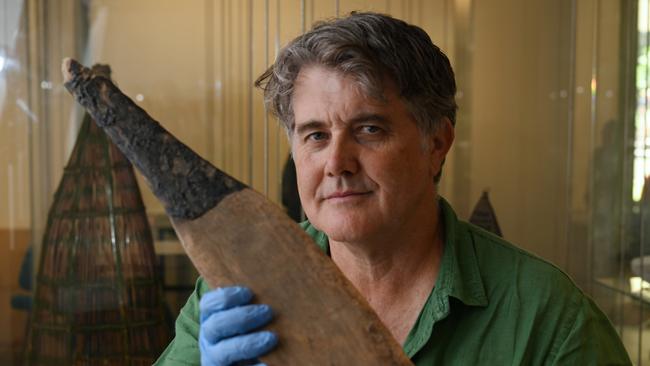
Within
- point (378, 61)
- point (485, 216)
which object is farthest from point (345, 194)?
point (485, 216)

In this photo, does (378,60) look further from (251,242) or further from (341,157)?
(251,242)

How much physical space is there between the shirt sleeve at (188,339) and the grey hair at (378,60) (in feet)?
1.14

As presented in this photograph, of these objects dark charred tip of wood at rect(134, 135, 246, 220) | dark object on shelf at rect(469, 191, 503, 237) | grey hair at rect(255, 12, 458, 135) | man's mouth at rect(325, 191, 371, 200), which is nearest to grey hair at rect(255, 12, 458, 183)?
grey hair at rect(255, 12, 458, 135)

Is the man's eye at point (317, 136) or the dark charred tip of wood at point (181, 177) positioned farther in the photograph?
the man's eye at point (317, 136)

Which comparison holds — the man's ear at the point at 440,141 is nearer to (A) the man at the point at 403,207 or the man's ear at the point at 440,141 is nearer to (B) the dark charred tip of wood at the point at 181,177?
(A) the man at the point at 403,207

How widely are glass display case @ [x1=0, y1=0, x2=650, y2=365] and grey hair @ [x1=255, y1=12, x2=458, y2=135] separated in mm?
1235

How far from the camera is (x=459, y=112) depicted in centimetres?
270

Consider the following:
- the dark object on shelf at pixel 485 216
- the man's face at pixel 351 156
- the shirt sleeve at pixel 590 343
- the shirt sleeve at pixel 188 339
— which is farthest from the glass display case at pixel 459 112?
the shirt sleeve at pixel 590 343

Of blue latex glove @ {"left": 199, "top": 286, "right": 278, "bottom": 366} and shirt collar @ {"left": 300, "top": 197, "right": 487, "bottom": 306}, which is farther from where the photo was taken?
shirt collar @ {"left": 300, "top": 197, "right": 487, "bottom": 306}

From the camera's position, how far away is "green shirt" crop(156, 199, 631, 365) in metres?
1.19

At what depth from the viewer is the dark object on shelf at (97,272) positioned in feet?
8.05

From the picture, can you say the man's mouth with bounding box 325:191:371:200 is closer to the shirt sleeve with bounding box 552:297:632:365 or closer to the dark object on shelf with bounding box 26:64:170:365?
the shirt sleeve with bounding box 552:297:632:365

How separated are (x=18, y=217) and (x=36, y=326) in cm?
43

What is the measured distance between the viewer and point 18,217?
2822 mm
